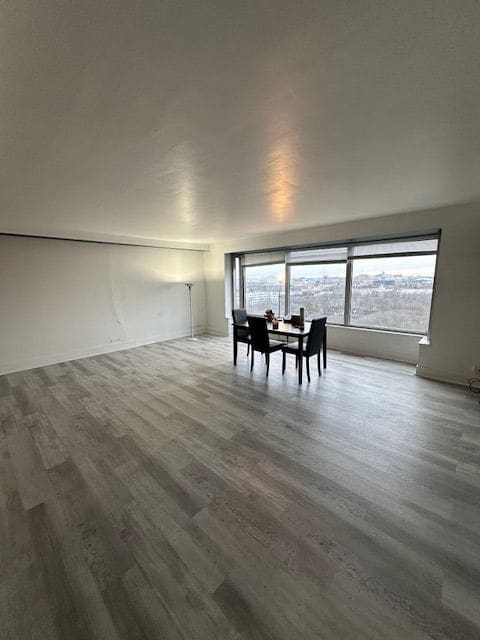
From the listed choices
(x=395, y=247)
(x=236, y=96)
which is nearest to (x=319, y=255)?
(x=395, y=247)

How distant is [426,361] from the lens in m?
3.78

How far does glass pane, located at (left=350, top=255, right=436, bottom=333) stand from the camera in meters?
4.20

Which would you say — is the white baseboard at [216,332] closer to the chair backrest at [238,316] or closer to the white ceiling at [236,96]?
the chair backrest at [238,316]

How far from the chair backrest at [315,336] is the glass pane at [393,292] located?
148 cm

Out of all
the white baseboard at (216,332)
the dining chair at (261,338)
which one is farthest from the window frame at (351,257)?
the dining chair at (261,338)

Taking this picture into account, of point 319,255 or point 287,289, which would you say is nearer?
point 319,255

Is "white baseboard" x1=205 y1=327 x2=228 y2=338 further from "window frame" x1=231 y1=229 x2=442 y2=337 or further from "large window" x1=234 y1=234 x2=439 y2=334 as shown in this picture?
"window frame" x1=231 y1=229 x2=442 y2=337

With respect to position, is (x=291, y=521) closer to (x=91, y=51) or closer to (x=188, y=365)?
(x=91, y=51)

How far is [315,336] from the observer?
12.4 feet

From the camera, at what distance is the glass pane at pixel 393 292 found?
4195 mm

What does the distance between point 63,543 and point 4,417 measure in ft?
6.88

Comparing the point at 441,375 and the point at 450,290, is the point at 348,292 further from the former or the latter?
the point at 441,375

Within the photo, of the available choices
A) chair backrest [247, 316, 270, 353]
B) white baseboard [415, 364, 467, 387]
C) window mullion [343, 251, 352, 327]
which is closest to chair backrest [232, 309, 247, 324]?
chair backrest [247, 316, 270, 353]

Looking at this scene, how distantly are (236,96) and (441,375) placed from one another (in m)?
4.23
